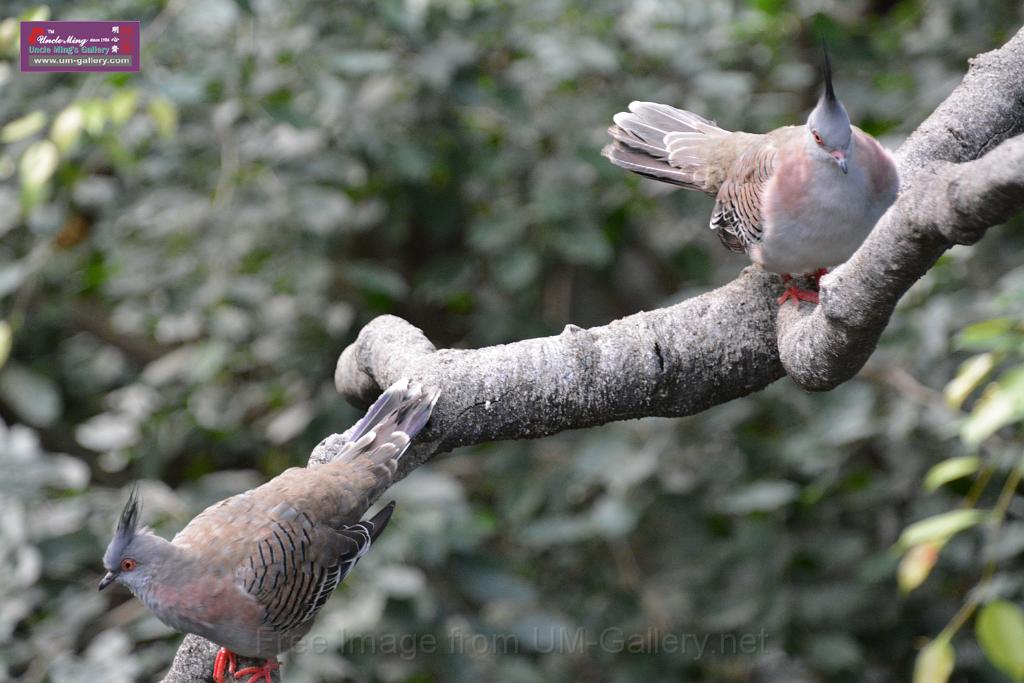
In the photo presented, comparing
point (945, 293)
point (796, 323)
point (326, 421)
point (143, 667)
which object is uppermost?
point (796, 323)

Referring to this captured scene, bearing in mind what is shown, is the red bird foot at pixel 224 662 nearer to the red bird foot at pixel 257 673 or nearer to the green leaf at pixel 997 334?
the red bird foot at pixel 257 673

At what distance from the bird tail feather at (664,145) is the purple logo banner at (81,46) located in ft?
4.77

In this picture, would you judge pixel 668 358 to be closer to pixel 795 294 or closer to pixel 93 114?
pixel 795 294

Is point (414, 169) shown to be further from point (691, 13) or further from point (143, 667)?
point (143, 667)

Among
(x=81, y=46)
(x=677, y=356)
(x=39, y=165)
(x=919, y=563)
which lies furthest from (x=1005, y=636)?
(x=81, y=46)

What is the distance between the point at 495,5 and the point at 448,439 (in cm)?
220

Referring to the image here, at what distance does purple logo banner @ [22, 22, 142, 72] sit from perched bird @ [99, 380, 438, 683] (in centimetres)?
153

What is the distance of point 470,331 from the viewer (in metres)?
4.35

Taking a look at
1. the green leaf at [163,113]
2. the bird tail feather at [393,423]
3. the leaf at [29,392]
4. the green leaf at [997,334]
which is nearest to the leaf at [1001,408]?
the green leaf at [997,334]

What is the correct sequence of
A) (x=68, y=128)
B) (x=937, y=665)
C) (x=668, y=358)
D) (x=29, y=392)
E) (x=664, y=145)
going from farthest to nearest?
(x=29, y=392)
(x=68, y=128)
(x=664, y=145)
(x=937, y=665)
(x=668, y=358)

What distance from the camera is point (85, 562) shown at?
3.06 metres

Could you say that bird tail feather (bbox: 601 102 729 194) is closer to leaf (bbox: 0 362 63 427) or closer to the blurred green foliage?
the blurred green foliage

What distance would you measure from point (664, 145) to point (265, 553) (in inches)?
54.8

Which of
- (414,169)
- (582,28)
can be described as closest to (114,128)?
(414,169)
